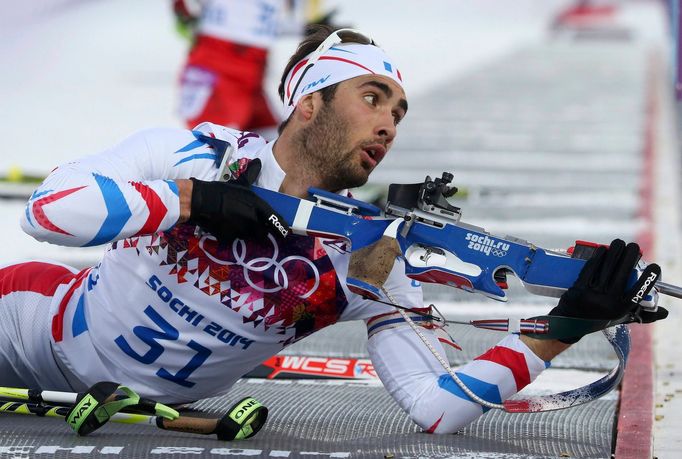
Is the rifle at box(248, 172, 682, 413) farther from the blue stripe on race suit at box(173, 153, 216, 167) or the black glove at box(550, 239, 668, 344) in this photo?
the blue stripe on race suit at box(173, 153, 216, 167)

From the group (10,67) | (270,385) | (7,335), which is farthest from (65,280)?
(10,67)

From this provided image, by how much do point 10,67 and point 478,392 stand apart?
1465cm

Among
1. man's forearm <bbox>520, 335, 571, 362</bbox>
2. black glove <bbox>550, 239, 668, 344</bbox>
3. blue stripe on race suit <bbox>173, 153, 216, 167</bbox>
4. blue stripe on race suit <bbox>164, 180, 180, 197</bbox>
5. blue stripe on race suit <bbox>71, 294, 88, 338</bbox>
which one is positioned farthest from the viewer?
blue stripe on race suit <bbox>71, 294, 88, 338</bbox>

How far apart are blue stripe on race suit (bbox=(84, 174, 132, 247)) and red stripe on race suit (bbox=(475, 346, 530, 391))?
3.49 ft

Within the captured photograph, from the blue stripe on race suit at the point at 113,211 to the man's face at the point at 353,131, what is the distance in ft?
1.96

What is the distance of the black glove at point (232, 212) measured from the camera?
357 cm

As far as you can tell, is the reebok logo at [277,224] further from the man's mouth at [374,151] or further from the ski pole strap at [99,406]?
the ski pole strap at [99,406]

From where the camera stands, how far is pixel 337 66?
394cm

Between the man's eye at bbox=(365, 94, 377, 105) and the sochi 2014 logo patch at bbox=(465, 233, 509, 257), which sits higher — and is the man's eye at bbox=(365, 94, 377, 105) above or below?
above

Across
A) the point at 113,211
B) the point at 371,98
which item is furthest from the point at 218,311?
the point at 371,98

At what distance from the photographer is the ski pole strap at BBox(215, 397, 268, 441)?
3748 mm

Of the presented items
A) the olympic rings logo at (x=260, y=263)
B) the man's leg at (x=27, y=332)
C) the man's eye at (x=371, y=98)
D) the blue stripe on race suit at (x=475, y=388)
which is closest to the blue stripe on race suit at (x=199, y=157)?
the olympic rings logo at (x=260, y=263)

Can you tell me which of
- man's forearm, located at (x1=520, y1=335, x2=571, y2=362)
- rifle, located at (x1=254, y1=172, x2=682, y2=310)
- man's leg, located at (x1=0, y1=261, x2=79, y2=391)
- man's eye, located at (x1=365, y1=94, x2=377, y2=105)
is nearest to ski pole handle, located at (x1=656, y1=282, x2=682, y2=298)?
rifle, located at (x1=254, y1=172, x2=682, y2=310)

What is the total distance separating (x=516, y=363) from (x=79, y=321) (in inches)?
49.7
